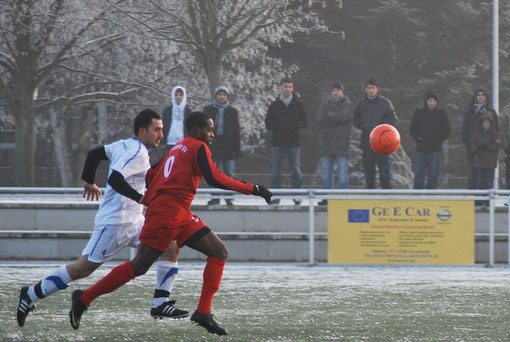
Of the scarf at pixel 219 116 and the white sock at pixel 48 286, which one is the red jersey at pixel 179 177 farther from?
the scarf at pixel 219 116

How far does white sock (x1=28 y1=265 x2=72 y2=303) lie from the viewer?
8930mm

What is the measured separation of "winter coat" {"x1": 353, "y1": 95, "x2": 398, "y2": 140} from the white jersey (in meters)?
8.38

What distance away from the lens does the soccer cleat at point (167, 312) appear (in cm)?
910

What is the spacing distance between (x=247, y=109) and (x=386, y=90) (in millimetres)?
13591

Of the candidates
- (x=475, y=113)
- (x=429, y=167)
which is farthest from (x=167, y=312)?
(x=475, y=113)

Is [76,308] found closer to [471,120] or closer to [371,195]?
[371,195]

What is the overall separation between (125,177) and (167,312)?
1143 millimetres

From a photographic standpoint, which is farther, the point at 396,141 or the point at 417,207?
the point at 417,207

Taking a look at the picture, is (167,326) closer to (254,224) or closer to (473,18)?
(254,224)

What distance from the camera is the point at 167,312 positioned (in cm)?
916

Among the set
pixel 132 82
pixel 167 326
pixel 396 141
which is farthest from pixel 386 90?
pixel 167 326

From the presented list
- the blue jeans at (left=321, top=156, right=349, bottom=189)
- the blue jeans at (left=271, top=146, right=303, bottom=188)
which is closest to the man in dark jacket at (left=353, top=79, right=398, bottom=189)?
the blue jeans at (left=321, top=156, right=349, bottom=189)

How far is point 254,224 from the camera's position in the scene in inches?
690

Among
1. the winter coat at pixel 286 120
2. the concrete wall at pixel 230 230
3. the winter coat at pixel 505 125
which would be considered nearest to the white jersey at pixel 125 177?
the concrete wall at pixel 230 230
